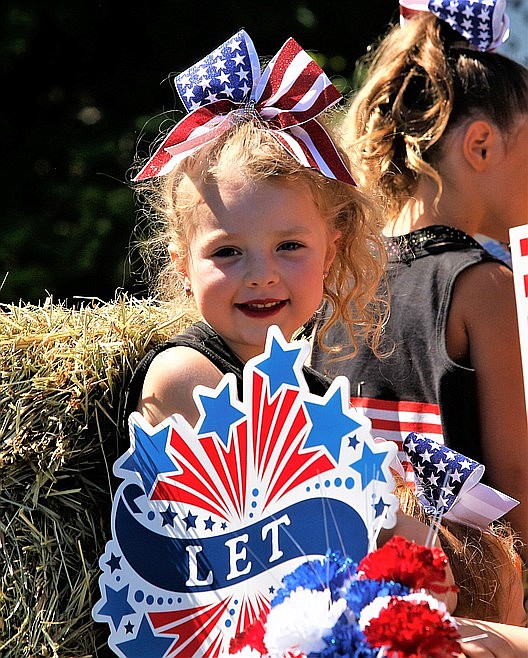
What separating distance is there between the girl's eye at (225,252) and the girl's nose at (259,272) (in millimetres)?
48

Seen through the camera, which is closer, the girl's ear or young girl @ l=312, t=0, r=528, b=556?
young girl @ l=312, t=0, r=528, b=556

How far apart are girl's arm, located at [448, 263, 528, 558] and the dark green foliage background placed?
1980mm

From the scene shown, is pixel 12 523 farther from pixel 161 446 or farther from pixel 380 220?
pixel 380 220

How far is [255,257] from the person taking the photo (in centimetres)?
164

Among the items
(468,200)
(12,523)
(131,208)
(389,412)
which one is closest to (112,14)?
(131,208)

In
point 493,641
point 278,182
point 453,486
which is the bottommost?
point 493,641

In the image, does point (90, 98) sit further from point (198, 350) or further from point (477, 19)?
point (198, 350)

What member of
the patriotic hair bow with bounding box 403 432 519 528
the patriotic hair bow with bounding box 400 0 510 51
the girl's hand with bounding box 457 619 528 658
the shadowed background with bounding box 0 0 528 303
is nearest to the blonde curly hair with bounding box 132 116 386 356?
the patriotic hair bow with bounding box 403 432 519 528

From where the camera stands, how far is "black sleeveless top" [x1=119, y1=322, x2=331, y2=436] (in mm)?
1668

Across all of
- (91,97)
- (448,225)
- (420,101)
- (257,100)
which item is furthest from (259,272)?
(91,97)

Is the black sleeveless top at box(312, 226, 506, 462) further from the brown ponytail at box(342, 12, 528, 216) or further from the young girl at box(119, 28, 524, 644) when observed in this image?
the young girl at box(119, 28, 524, 644)

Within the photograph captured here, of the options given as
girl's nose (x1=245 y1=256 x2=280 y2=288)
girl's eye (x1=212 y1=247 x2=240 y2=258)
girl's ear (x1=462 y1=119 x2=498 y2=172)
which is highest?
girl's ear (x1=462 y1=119 x2=498 y2=172)

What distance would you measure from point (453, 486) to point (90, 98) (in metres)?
2.86

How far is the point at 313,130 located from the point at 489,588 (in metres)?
0.87
